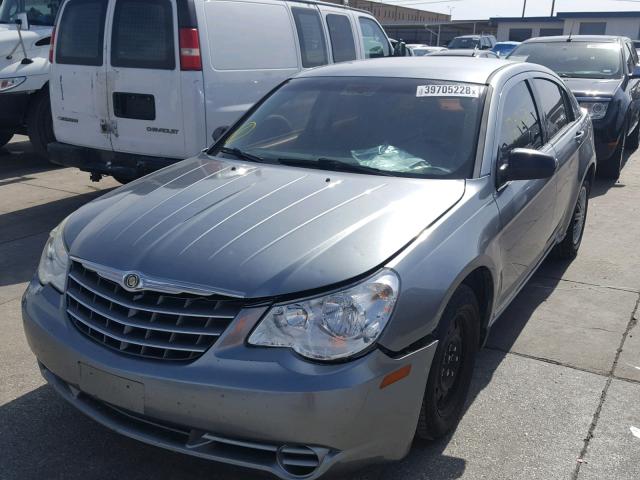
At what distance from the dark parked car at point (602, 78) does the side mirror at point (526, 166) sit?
17.5ft

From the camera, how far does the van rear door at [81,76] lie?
252 inches

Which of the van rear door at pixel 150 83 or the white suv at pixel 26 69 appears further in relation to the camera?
the white suv at pixel 26 69

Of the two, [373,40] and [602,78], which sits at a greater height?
[373,40]

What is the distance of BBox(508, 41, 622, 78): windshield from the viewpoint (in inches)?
368

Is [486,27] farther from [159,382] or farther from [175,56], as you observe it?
[159,382]

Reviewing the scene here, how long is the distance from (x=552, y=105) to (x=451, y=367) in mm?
2562

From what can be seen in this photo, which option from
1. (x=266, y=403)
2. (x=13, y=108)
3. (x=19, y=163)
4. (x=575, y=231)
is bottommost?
(x=19, y=163)

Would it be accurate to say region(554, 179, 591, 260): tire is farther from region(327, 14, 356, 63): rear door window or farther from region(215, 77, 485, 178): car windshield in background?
region(327, 14, 356, 63): rear door window

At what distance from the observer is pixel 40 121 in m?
8.95

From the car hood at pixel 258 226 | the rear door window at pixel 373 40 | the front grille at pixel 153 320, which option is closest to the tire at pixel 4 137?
the rear door window at pixel 373 40

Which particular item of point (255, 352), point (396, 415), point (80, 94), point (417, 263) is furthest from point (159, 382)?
point (80, 94)

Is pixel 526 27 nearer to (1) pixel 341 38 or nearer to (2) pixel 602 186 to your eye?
(2) pixel 602 186

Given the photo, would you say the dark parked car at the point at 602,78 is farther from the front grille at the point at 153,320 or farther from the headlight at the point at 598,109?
the front grille at the point at 153,320

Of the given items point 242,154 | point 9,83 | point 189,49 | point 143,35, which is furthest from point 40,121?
point 242,154
